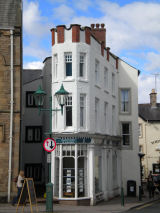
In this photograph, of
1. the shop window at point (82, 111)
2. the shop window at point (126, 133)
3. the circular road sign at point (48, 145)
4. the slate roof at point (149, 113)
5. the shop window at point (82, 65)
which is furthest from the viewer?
the slate roof at point (149, 113)

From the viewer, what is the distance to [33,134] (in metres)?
31.5

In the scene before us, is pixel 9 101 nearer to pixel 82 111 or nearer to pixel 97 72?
Answer: pixel 82 111

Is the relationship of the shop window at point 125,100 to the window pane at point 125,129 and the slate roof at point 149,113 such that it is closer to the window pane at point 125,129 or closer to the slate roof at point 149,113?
the window pane at point 125,129

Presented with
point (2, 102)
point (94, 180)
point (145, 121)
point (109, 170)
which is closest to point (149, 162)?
point (145, 121)

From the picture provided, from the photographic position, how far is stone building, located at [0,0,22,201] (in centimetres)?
2061

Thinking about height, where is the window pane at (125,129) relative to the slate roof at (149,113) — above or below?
below

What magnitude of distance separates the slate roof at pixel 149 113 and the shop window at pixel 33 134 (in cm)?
2031

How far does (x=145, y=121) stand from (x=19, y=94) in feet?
96.3

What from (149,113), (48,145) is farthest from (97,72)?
(149,113)

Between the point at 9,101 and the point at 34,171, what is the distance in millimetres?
11745

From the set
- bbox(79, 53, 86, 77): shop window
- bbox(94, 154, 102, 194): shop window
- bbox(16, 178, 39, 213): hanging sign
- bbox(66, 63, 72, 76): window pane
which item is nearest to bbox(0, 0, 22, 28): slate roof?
bbox(66, 63, 72, 76): window pane

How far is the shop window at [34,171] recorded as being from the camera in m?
31.1

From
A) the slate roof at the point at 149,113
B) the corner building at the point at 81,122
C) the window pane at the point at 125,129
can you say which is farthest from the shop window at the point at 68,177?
the slate roof at the point at 149,113

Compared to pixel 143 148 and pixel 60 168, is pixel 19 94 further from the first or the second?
pixel 143 148
